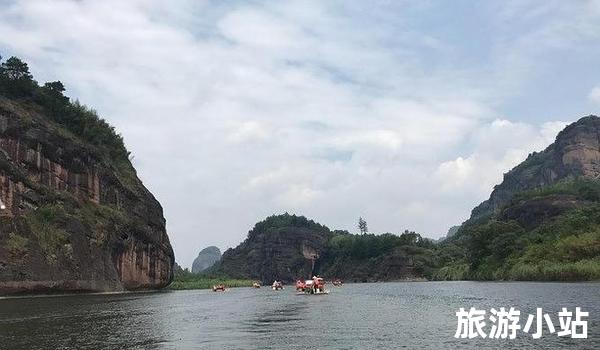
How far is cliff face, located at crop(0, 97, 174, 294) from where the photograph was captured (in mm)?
86438

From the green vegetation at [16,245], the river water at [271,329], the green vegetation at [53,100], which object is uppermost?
A: the green vegetation at [53,100]

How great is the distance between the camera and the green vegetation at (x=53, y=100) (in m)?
118

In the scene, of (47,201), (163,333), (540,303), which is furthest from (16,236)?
(540,303)

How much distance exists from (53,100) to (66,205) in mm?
33024

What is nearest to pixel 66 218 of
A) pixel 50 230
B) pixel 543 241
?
pixel 50 230

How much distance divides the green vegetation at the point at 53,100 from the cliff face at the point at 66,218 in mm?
4541

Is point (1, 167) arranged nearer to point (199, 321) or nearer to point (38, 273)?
point (38, 273)

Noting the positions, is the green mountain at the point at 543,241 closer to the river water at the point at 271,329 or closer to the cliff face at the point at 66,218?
the river water at the point at 271,329

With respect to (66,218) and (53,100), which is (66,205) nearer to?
(66,218)

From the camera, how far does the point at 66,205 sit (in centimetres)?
10312

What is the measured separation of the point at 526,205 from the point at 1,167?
147m

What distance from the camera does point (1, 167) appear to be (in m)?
88.3

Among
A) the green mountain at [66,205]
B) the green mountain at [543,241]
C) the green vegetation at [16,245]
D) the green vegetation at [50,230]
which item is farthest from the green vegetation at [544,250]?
the green vegetation at [16,245]

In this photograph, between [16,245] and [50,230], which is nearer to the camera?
[16,245]
